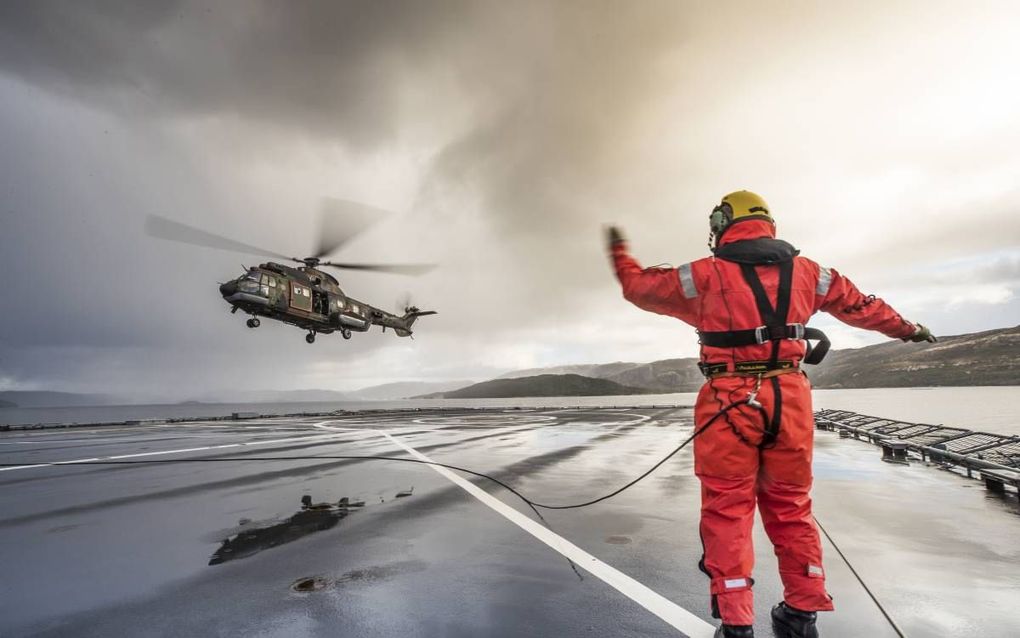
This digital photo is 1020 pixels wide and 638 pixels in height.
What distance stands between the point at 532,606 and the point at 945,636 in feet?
8.69

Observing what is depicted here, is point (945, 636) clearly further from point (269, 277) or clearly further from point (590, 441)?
point (269, 277)

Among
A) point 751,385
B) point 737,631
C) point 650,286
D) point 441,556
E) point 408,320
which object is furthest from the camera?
point 408,320

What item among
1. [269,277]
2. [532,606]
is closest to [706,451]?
[532,606]

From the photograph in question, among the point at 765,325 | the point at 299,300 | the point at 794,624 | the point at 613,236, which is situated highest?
the point at 299,300

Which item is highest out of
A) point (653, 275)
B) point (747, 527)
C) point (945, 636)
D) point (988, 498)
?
point (653, 275)

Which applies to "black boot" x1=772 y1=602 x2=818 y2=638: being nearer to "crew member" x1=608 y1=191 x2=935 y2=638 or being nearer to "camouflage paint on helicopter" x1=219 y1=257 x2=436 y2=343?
"crew member" x1=608 y1=191 x2=935 y2=638

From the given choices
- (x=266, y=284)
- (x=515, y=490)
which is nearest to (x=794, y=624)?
(x=515, y=490)

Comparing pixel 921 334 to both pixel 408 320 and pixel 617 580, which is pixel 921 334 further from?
pixel 408 320

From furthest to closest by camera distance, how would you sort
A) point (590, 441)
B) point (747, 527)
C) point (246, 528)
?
point (590, 441) → point (246, 528) → point (747, 527)

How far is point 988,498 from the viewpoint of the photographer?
7.03 m

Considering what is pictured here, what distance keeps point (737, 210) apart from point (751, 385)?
1.54 metres

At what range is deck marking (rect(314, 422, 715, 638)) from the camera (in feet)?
9.82

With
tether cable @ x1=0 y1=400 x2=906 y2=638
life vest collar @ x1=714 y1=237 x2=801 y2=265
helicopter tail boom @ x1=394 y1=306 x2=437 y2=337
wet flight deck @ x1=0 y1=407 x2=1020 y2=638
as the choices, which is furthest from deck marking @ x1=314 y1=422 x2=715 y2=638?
helicopter tail boom @ x1=394 y1=306 x2=437 y2=337

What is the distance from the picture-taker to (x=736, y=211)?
385cm
